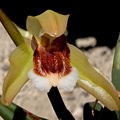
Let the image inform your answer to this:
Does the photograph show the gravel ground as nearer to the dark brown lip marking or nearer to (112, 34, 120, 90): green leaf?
(112, 34, 120, 90): green leaf

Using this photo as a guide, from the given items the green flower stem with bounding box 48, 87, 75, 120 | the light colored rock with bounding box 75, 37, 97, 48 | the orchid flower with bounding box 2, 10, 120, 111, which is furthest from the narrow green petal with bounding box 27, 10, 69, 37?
the light colored rock with bounding box 75, 37, 97, 48

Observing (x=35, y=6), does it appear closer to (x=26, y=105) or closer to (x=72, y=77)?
(x=26, y=105)

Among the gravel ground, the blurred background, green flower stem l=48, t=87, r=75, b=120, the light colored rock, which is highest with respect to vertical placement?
green flower stem l=48, t=87, r=75, b=120

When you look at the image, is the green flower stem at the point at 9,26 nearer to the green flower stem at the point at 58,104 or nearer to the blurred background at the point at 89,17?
the green flower stem at the point at 58,104

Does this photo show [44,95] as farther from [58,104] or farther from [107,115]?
[58,104]

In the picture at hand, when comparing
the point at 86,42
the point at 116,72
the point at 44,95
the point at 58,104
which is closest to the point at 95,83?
the point at 58,104

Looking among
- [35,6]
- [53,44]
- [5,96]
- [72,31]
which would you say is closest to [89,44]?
[72,31]
